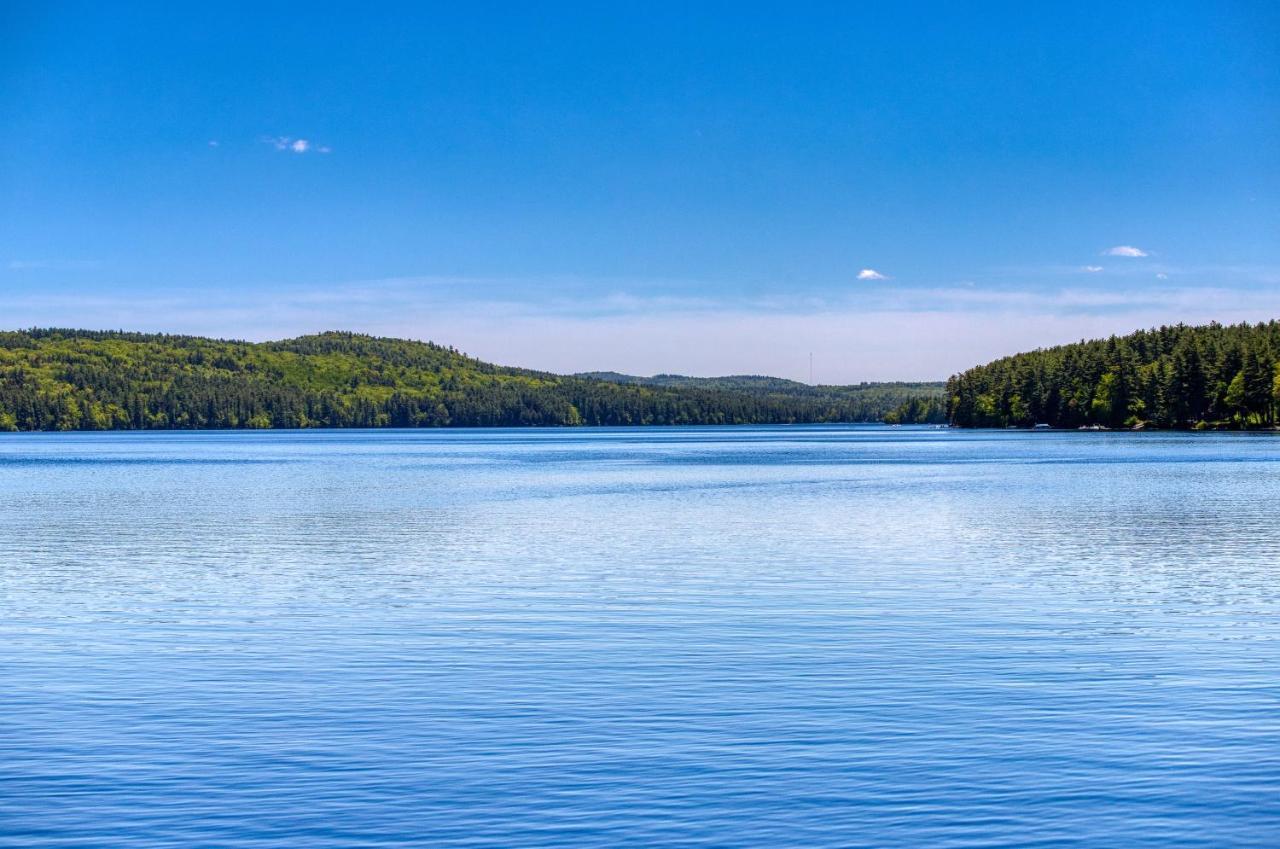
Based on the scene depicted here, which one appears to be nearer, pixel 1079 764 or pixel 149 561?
pixel 1079 764

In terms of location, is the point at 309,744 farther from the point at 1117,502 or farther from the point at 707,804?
the point at 1117,502

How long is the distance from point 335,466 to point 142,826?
10295 centimetres

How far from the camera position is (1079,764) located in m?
15.9

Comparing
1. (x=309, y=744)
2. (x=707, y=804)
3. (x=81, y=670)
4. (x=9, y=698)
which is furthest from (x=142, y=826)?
(x=81, y=670)

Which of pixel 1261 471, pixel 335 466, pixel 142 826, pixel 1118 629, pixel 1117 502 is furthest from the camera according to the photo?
pixel 335 466

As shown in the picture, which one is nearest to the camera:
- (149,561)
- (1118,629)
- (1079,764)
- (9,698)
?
(1079,764)

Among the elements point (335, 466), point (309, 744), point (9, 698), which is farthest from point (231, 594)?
point (335, 466)

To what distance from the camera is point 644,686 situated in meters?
20.5

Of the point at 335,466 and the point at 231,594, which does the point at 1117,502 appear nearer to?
the point at 231,594

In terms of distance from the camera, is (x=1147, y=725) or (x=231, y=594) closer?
(x=1147, y=725)

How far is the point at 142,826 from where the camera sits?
13.9 metres

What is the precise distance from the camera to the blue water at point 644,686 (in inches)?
558

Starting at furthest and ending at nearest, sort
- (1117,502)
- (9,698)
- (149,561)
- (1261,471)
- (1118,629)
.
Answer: (1261,471) < (1117,502) < (149,561) < (1118,629) < (9,698)

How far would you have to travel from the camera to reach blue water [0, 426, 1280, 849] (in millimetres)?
14180
